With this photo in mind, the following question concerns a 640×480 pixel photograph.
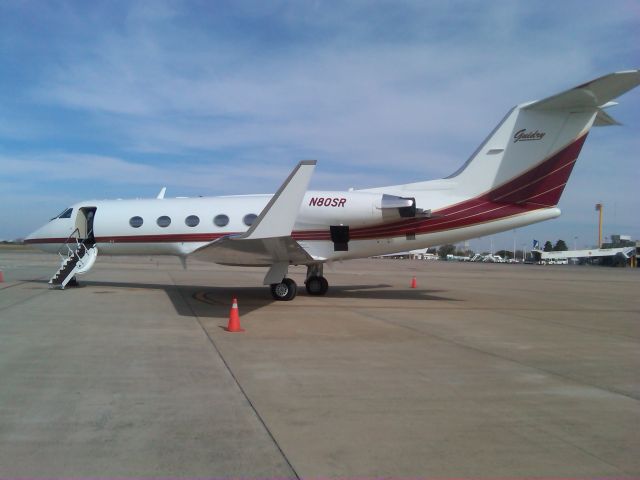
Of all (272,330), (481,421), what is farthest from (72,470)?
(272,330)

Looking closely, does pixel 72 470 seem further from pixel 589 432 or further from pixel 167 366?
pixel 589 432

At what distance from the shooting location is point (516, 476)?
3.81 meters

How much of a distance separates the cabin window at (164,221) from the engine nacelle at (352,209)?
4457 mm

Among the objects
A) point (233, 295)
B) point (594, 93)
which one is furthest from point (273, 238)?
point (594, 93)

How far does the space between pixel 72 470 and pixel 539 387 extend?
16.8 feet

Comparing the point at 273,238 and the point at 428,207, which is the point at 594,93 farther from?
the point at 273,238

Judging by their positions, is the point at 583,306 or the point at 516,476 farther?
the point at 583,306

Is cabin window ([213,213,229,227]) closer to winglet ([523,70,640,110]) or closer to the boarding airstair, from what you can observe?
the boarding airstair

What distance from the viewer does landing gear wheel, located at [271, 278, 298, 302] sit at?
49.0ft

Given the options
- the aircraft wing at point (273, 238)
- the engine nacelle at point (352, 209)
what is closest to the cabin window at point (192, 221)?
the aircraft wing at point (273, 238)

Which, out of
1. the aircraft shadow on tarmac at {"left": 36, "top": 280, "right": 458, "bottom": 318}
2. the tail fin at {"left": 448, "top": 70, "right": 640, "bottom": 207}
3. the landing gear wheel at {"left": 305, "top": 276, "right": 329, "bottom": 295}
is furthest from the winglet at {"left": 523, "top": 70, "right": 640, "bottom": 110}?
the landing gear wheel at {"left": 305, "top": 276, "right": 329, "bottom": 295}

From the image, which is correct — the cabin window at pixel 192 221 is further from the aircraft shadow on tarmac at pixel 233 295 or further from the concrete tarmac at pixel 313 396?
the concrete tarmac at pixel 313 396

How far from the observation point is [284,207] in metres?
11.3

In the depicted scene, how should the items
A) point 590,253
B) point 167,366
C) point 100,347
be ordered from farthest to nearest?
point 590,253, point 100,347, point 167,366
